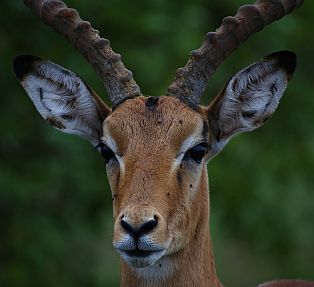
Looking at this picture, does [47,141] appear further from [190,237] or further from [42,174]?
[190,237]

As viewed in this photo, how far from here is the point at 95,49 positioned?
7.47 metres

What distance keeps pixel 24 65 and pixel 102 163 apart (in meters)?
4.80

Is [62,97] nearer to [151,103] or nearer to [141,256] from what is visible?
[151,103]

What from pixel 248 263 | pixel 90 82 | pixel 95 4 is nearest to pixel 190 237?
Result: pixel 90 82

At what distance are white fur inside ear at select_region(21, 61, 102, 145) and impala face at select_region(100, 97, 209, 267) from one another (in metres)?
0.36

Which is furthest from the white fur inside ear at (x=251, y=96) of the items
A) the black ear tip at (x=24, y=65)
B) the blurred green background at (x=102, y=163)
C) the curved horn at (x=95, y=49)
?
the blurred green background at (x=102, y=163)

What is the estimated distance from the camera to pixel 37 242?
12.1 m

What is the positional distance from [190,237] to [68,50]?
4.83m

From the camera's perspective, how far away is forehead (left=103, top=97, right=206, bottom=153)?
6945 millimetres

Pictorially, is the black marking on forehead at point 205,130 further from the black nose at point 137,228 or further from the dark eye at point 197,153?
the black nose at point 137,228

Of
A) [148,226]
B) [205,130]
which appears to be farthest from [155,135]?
[148,226]

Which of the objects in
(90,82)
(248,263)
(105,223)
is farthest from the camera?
(248,263)

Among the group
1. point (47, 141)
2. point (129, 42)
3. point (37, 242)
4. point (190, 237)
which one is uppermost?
point (129, 42)

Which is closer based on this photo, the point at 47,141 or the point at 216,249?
the point at 47,141
